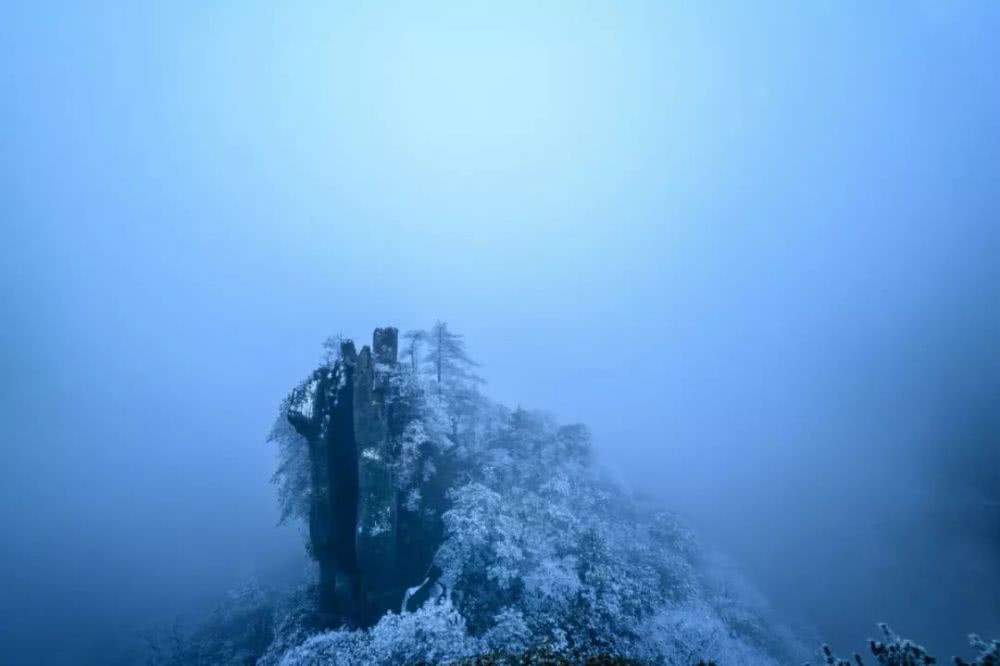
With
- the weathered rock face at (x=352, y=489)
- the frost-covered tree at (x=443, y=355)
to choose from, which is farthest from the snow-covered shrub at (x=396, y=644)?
the frost-covered tree at (x=443, y=355)

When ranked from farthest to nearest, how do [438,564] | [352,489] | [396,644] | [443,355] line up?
[443,355] → [352,489] → [438,564] → [396,644]

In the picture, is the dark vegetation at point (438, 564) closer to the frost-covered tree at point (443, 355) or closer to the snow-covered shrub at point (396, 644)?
the snow-covered shrub at point (396, 644)

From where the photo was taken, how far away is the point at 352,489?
23844mm

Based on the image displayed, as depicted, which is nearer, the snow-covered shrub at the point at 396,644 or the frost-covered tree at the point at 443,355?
the snow-covered shrub at the point at 396,644

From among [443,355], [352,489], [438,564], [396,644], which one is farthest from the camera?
[443,355]

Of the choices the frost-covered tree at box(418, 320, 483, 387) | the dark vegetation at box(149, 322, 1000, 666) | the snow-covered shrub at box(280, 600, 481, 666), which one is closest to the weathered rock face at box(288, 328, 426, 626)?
the dark vegetation at box(149, 322, 1000, 666)

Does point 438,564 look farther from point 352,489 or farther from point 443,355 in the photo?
point 443,355

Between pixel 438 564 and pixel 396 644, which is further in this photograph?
pixel 438 564

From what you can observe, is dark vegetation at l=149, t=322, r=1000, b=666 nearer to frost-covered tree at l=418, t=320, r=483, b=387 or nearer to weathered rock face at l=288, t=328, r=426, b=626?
weathered rock face at l=288, t=328, r=426, b=626

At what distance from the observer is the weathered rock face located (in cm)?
2258

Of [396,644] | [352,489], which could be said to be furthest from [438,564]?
[352,489]

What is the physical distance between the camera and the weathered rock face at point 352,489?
22.6 meters

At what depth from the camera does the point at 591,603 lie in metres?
23.8

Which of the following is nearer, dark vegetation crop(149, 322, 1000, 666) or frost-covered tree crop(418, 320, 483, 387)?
dark vegetation crop(149, 322, 1000, 666)
